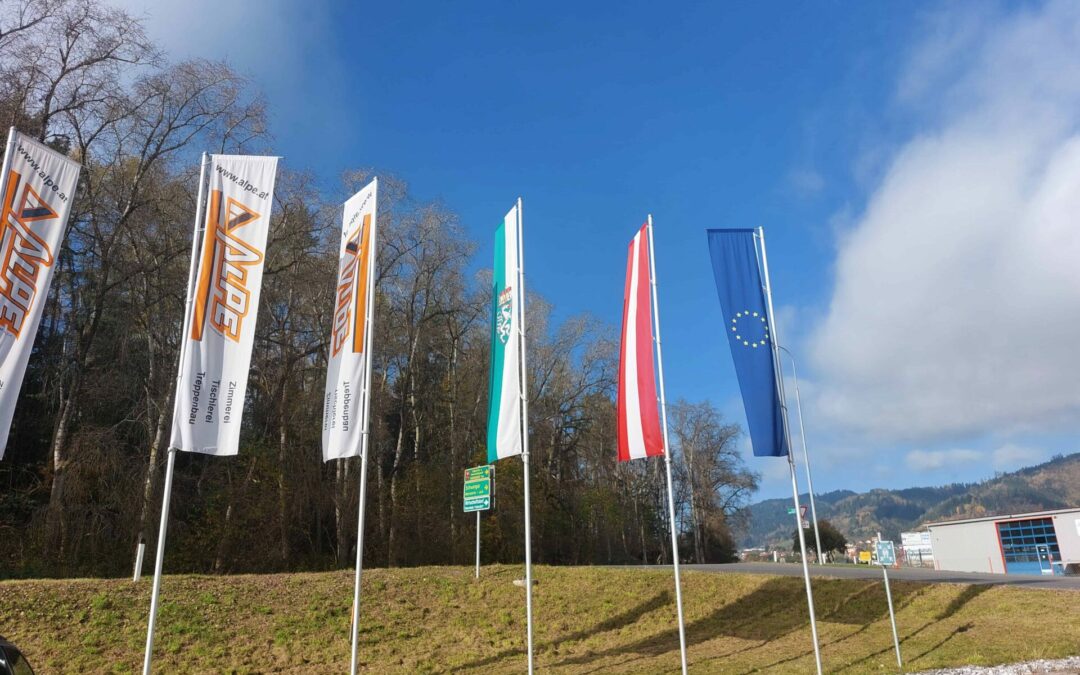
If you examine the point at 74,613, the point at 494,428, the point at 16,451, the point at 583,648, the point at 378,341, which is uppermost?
the point at 378,341

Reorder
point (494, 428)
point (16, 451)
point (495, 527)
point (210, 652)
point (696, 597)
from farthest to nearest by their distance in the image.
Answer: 1. point (495, 527)
2. point (16, 451)
3. point (696, 597)
4. point (210, 652)
5. point (494, 428)

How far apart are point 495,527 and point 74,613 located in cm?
2263

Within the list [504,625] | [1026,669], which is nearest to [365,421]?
[504,625]

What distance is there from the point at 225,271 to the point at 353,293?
210 centimetres

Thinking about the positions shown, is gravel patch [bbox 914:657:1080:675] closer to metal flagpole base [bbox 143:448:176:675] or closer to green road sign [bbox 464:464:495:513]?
green road sign [bbox 464:464:495:513]

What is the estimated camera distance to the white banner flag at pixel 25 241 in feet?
34.7

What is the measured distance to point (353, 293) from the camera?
12.1 m

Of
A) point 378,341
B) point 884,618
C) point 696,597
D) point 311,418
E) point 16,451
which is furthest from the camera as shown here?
point 378,341

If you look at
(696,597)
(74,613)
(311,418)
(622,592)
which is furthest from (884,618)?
(311,418)

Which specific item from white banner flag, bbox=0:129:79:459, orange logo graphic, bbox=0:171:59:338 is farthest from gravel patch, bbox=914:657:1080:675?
orange logo graphic, bbox=0:171:59:338

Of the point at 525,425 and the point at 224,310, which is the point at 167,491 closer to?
the point at 224,310

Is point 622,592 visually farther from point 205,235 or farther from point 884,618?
point 205,235

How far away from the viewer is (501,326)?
13.1 meters

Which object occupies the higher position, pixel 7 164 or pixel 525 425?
pixel 7 164
